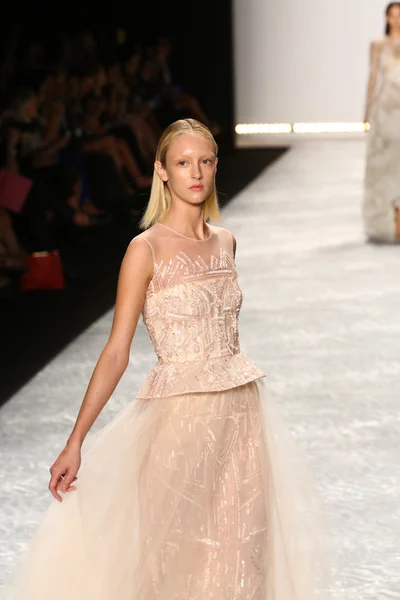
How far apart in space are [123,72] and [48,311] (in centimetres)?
551

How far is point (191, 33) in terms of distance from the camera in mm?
15141

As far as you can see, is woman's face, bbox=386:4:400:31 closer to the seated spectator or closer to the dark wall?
the seated spectator

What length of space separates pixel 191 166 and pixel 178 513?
2.01 feet

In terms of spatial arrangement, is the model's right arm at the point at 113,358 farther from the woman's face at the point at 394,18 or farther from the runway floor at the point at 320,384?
the woman's face at the point at 394,18

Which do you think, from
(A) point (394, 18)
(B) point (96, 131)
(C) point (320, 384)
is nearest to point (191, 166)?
(C) point (320, 384)

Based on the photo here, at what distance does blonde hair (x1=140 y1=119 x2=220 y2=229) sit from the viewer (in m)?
2.20

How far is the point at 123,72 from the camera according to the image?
11062 millimetres

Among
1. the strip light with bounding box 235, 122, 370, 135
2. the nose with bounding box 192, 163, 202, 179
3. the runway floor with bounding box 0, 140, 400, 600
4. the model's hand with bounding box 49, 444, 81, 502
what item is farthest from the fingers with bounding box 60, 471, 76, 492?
the strip light with bounding box 235, 122, 370, 135

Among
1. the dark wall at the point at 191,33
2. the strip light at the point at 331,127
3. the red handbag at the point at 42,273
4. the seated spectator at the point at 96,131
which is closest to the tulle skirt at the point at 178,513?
the red handbag at the point at 42,273

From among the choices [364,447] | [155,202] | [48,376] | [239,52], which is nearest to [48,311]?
[48,376]

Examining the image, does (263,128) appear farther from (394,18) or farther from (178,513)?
(178,513)

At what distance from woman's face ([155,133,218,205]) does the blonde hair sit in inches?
0.5

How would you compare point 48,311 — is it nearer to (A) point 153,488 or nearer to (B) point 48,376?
(B) point 48,376
